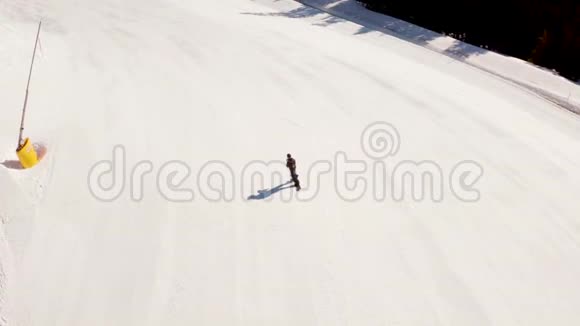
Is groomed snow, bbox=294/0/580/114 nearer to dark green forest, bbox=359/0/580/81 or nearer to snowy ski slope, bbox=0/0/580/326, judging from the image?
snowy ski slope, bbox=0/0/580/326

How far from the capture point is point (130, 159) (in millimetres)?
10773

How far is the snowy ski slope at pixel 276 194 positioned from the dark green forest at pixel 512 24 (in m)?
3.20

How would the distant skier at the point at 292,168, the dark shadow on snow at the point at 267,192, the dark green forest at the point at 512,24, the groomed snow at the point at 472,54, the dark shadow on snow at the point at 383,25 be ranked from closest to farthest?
the distant skier at the point at 292,168 < the dark shadow on snow at the point at 267,192 < the groomed snow at the point at 472,54 < the dark green forest at the point at 512,24 < the dark shadow on snow at the point at 383,25

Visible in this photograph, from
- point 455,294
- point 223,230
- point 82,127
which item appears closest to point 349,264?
point 455,294

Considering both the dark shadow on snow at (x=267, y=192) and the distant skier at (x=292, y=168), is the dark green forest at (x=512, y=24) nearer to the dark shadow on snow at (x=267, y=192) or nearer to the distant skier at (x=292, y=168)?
the distant skier at (x=292, y=168)

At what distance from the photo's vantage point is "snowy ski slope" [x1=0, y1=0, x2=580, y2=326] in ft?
24.6

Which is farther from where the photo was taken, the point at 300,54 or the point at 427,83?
the point at 300,54

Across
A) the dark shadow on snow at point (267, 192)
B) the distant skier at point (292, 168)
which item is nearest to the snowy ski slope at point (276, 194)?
the dark shadow on snow at point (267, 192)

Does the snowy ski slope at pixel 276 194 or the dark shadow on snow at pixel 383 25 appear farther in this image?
the dark shadow on snow at pixel 383 25

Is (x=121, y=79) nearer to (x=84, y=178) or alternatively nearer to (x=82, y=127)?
(x=82, y=127)

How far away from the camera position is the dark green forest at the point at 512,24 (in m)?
16.4

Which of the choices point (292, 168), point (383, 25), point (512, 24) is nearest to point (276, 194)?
point (292, 168)

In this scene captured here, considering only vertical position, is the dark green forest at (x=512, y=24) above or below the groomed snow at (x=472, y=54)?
above

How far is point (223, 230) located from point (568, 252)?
6299 mm
